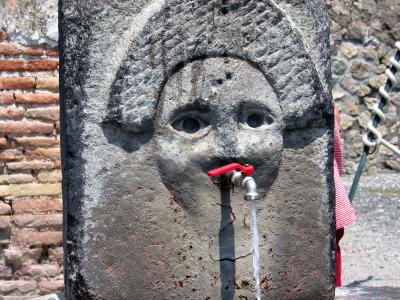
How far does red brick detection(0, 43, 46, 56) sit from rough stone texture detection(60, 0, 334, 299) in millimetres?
2161

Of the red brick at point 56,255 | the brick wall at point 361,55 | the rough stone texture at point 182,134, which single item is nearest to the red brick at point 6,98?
the red brick at point 56,255

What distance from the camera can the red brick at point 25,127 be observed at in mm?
4859

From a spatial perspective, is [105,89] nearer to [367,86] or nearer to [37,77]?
[37,77]

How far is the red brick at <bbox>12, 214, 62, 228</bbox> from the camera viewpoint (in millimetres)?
4863

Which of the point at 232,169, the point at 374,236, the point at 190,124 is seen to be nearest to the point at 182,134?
the point at 190,124

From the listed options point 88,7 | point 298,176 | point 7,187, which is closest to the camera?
point 88,7

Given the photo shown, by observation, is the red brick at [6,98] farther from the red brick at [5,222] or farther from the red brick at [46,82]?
the red brick at [5,222]

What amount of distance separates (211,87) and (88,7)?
0.39 meters

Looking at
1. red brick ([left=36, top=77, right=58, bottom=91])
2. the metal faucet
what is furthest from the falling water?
red brick ([left=36, top=77, right=58, bottom=91])

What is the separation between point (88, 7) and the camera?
2697 mm

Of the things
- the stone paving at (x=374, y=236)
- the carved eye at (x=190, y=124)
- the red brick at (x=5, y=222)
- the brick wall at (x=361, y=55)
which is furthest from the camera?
the brick wall at (x=361, y=55)

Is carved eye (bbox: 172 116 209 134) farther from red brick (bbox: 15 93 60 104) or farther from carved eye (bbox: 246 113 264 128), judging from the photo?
red brick (bbox: 15 93 60 104)

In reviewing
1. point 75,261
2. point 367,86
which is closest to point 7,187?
point 75,261

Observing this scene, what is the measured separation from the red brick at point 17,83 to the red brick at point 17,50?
123 mm
